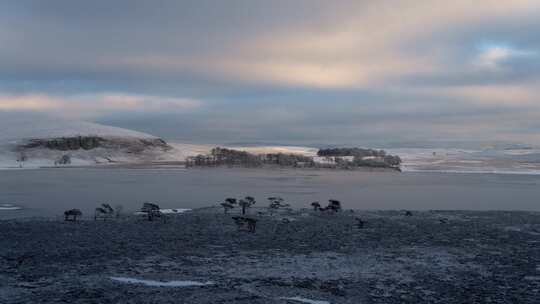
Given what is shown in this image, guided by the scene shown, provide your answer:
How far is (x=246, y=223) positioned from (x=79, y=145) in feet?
284

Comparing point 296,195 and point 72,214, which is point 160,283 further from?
point 296,195

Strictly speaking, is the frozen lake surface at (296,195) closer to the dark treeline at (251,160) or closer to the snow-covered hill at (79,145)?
the dark treeline at (251,160)

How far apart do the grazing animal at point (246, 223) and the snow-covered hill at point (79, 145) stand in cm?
6459

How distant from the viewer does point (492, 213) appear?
59.7ft

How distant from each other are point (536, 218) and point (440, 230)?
14.5 ft

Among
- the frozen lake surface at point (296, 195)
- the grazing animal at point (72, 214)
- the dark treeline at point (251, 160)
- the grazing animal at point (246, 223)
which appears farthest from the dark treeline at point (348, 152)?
the grazing animal at point (246, 223)

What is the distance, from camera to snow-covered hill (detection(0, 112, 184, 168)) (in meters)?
84.5

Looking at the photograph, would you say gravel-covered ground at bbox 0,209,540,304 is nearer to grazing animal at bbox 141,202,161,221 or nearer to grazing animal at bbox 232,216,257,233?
grazing animal at bbox 232,216,257,233

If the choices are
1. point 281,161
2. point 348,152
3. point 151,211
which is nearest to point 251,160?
point 281,161

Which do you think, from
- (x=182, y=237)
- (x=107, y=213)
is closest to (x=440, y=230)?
(x=182, y=237)

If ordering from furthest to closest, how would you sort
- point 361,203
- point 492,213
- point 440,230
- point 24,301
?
point 361,203 < point 492,213 < point 440,230 < point 24,301

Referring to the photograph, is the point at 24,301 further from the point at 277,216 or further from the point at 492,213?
the point at 492,213

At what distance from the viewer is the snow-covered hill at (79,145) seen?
84.5 m

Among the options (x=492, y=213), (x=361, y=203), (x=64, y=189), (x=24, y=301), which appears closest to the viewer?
(x=24, y=301)
